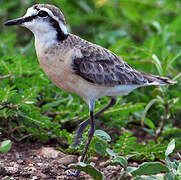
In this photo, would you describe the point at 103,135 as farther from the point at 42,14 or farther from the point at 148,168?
the point at 42,14

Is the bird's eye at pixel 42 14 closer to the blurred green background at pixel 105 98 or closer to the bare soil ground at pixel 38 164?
the blurred green background at pixel 105 98

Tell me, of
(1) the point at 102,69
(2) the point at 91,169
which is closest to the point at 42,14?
(1) the point at 102,69

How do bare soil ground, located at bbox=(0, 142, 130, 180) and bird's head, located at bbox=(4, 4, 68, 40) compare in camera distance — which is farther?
bird's head, located at bbox=(4, 4, 68, 40)

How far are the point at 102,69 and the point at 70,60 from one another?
427mm

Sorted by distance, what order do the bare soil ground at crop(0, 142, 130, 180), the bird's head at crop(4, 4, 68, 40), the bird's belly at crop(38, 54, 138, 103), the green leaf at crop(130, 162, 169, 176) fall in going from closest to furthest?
the green leaf at crop(130, 162, 169, 176) → the bare soil ground at crop(0, 142, 130, 180) → the bird's belly at crop(38, 54, 138, 103) → the bird's head at crop(4, 4, 68, 40)

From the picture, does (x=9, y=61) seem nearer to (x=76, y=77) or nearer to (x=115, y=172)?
(x=76, y=77)

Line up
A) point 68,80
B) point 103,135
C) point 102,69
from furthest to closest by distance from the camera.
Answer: point 102,69
point 68,80
point 103,135

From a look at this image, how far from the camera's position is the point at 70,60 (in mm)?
3920

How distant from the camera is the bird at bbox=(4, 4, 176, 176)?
3906 mm

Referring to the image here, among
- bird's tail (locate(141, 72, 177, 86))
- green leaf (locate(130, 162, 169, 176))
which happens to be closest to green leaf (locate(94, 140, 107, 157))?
green leaf (locate(130, 162, 169, 176))

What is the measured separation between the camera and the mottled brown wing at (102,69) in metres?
4.01

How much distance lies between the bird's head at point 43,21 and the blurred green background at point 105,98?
631 millimetres

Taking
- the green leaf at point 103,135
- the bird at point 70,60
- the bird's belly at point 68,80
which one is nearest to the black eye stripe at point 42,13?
the bird at point 70,60

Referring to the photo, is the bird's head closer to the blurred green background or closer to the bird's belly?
the bird's belly
